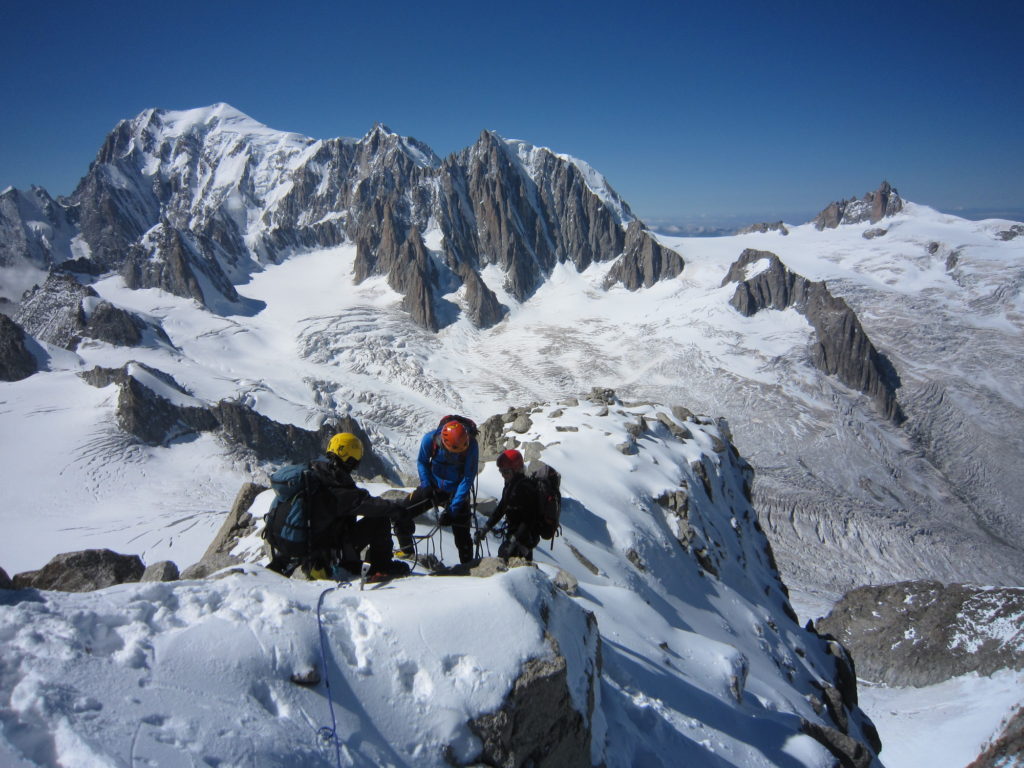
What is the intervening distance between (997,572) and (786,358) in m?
43.0

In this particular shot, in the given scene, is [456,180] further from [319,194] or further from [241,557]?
[241,557]

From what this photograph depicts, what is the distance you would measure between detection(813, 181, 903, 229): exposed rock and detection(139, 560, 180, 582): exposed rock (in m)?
215

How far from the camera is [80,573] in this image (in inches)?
321

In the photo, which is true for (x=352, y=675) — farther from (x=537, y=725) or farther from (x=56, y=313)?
(x=56, y=313)

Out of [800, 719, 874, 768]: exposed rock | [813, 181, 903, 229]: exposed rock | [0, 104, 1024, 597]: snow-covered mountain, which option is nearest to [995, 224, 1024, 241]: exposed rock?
[0, 104, 1024, 597]: snow-covered mountain

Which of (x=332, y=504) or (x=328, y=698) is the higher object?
(x=332, y=504)

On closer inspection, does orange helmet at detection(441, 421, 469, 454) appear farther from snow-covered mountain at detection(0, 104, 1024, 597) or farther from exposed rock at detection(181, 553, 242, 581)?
snow-covered mountain at detection(0, 104, 1024, 597)

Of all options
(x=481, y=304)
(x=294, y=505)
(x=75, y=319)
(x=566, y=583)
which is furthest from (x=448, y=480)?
(x=481, y=304)

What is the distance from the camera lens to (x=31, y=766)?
3373mm

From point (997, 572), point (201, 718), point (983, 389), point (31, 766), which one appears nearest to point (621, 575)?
point (201, 718)

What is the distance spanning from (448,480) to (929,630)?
1571 inches

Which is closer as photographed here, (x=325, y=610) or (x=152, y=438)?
(x=325, y=610)

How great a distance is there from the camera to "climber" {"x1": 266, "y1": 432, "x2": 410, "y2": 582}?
7406 mm

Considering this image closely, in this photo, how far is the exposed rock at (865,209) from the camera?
17550cm
